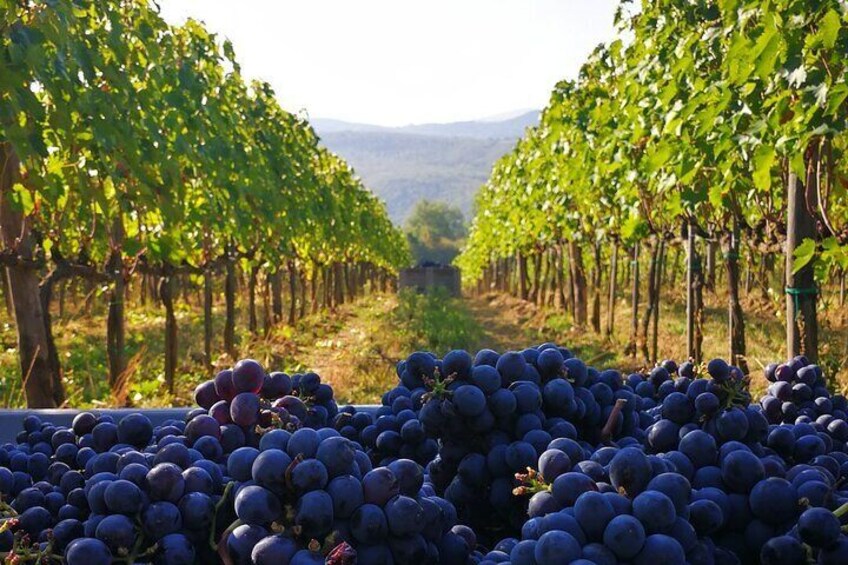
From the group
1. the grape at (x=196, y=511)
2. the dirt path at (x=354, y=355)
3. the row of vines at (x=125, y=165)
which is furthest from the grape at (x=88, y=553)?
the dirt path at (x=354, y=355)

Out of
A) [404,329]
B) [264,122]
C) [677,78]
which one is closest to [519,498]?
[677,78]

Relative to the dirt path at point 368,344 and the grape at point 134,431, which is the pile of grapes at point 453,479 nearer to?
the grape at point 134,431

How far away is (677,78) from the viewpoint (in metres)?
5.30

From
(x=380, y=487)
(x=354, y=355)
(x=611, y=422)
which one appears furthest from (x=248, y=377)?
(x=354, y=355)

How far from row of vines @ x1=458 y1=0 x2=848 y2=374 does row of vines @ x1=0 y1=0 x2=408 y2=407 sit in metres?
3.07

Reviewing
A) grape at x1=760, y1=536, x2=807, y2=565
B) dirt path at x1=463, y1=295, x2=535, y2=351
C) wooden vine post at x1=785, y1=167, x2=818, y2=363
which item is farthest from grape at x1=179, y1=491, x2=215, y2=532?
dirt path at x1=463, y1=295, x2=535, y2=351

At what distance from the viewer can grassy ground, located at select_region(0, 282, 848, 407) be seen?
334 inches

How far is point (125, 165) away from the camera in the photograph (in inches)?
168

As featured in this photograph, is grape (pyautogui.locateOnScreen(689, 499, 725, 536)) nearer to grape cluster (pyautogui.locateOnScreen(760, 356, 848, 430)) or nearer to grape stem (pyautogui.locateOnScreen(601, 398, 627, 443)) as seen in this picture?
grape stem (pyautogui.locateOnScreen(601, 398, 627, 443))

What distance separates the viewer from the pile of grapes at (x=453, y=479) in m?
0.93

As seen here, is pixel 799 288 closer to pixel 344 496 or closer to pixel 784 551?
pixel 784 551

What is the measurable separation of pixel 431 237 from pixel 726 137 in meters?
116

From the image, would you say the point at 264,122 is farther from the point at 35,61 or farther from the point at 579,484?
the point at 579,484

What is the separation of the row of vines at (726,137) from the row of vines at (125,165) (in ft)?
10.1
